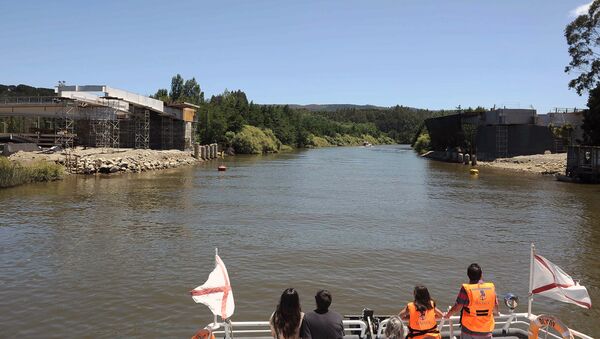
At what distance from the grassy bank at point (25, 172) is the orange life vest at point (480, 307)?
43142 mm

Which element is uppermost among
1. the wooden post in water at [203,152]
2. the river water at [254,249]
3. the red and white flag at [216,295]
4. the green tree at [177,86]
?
the green tree at [177,86]

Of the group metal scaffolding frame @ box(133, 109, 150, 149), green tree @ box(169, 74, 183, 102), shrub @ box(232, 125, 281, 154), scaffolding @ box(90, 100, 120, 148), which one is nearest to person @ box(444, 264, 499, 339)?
scaffolding @ box(90, 100, 120, 148)

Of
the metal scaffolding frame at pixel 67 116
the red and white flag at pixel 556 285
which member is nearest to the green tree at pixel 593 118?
the red and white flag at pixel 556 285

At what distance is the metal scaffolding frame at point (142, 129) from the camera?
265ft

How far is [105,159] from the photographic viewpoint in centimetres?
6097

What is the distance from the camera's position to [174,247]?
71.8 feet

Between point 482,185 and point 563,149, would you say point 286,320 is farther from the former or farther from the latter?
point 563,149

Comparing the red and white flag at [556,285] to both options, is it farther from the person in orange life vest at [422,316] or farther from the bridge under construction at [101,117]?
the bridge under construction at [101,117]

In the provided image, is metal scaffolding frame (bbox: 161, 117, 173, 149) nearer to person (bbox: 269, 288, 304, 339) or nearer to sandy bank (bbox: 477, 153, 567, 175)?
sandy bank (bbox: 477, 153, 567, 175)

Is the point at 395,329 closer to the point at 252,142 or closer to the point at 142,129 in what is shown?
the point at 142,129

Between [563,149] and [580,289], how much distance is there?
8424 cm

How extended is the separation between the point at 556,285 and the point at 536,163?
246 feet

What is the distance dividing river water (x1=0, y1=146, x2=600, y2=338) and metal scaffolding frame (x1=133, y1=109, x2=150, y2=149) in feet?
127

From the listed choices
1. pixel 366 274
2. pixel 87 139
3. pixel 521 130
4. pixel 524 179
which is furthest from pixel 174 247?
pixel 521 130
